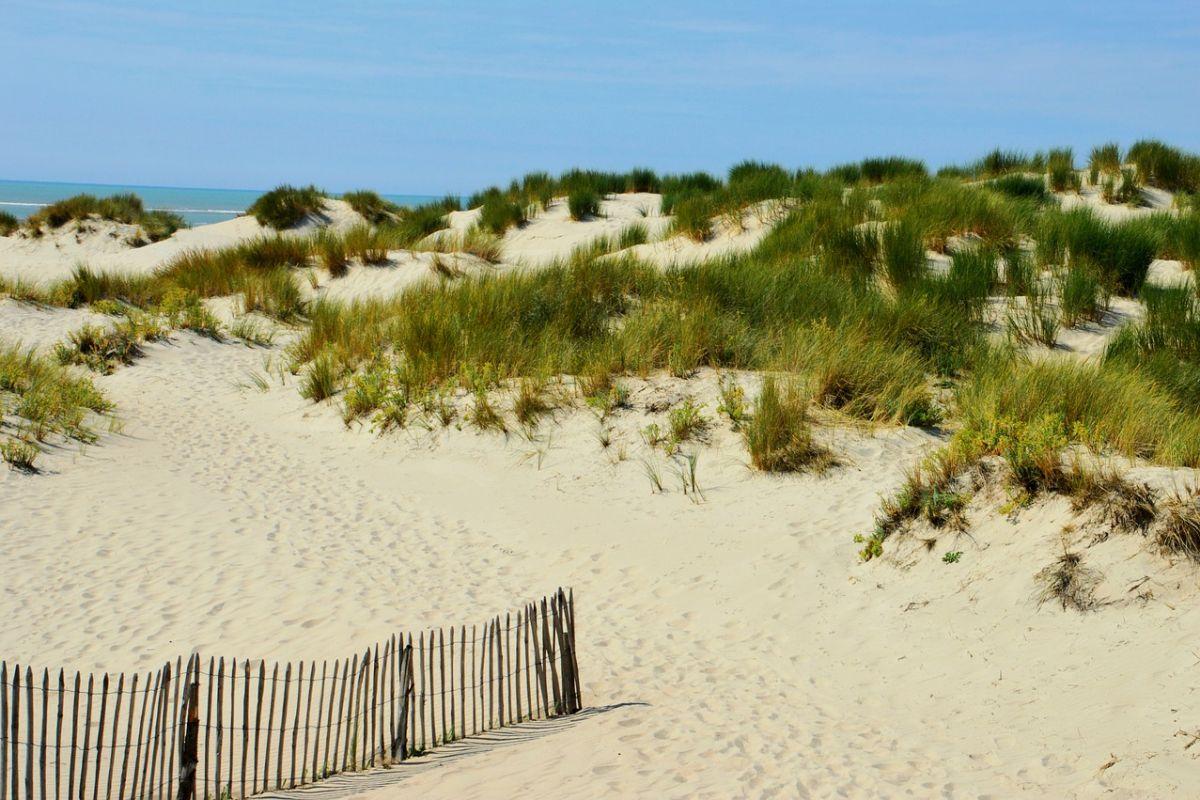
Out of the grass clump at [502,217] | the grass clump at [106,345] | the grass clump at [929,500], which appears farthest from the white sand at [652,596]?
the grass clump at [502,217]

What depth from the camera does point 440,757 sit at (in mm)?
4414

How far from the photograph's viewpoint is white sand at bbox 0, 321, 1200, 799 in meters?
4.29

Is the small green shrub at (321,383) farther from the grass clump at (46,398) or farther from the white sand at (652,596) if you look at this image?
the grass clump at (46,398)

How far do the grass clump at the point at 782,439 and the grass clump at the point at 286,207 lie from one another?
54.4ft

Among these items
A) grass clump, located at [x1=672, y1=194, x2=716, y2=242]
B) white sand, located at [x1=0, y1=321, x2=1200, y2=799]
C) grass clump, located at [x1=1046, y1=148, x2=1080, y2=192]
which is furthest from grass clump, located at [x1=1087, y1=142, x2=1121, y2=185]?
white sand, located at [x1=0, y1=321, x2=1200, y2=799]

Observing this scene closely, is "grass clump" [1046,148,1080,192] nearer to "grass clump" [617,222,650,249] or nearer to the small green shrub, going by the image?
"grass clump" [617,222,650,249]

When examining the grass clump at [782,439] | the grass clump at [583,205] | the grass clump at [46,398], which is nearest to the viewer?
the grass clump at [782,439]

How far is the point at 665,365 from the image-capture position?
9.97 m

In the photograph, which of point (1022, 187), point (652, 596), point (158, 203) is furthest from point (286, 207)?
point (158, 203)

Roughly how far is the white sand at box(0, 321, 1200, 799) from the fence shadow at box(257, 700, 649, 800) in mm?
47

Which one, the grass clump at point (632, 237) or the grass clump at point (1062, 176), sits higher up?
the grass clump at point (1062, 176)

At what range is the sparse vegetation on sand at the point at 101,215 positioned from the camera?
2384 cm

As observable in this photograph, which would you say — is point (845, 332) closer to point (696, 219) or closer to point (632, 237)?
point (696, 219)

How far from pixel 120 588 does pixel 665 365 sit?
542 cm
